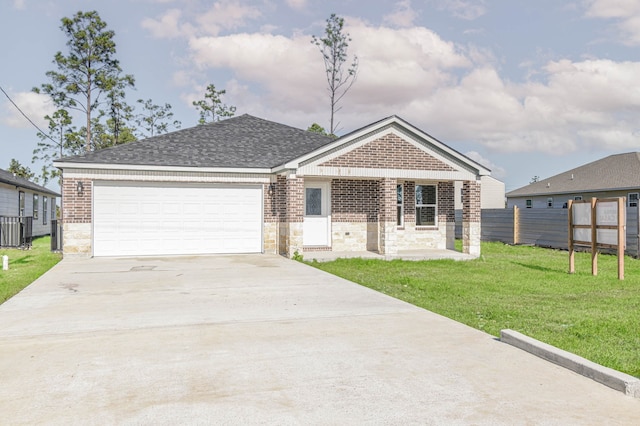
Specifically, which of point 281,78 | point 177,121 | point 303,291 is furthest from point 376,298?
point 177,121

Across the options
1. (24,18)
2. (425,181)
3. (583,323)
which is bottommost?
(583,323)

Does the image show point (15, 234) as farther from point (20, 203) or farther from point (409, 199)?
point (409, 199)

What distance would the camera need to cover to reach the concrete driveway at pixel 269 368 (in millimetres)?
3646

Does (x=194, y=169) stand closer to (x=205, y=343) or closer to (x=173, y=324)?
(x=173, y=324)

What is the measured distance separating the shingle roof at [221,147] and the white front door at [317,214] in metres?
1.42

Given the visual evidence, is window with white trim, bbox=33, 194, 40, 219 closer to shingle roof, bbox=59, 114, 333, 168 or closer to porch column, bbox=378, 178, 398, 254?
shingle roof, bbox=59, 114, 333, 168

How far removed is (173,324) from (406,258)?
10629 mm

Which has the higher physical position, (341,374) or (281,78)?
(281,78)

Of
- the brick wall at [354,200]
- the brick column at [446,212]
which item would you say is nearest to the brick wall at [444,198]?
the brick column at [446,212]

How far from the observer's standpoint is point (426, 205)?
18.2 metres

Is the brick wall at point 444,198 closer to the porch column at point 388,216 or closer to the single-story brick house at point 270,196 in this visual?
the single-story brick house at point 270,196

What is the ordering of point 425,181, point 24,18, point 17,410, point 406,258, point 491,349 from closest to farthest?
point 17,410, point 491,349, point 406,258, point 425,181, point 24,18

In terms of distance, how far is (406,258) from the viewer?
15.9m

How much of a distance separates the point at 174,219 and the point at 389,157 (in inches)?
299
